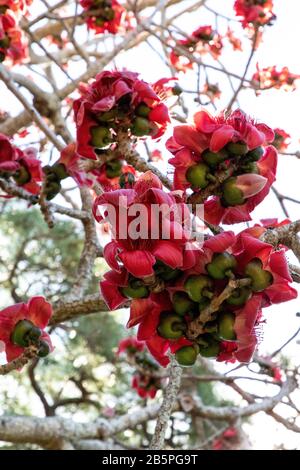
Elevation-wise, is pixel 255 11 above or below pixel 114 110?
above

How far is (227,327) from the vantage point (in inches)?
35.8

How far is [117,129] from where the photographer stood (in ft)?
4.73

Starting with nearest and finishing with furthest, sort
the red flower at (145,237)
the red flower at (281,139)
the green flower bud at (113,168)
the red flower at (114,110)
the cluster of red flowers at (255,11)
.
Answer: the red flower at (145,237)
the red flower at (114,110)
the green flower bud at (113,168)
the red flower at (281,139)
the cluster of red flowers at (255,11)

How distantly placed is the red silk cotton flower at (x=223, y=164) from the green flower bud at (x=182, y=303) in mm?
215

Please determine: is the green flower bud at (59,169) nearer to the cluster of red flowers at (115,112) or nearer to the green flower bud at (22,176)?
the green flower bud at (22,176)

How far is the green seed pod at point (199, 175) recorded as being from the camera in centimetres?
106

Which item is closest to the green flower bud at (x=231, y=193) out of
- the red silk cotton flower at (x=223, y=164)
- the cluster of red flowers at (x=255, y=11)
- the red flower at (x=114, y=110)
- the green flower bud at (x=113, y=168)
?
the red silk cotton flower at (x=223, y=164)

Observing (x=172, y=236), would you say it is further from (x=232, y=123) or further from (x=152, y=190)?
(x=232, y=123)

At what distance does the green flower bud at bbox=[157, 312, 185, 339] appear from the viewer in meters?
0.93

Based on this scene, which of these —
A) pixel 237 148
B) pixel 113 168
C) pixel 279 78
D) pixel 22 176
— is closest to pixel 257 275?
pixel 237 148

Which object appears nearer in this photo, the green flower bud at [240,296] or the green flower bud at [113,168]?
the green flower bud at [240,296]

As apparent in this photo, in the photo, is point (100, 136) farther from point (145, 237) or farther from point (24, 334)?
point (145, 237)

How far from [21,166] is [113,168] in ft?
0.90
